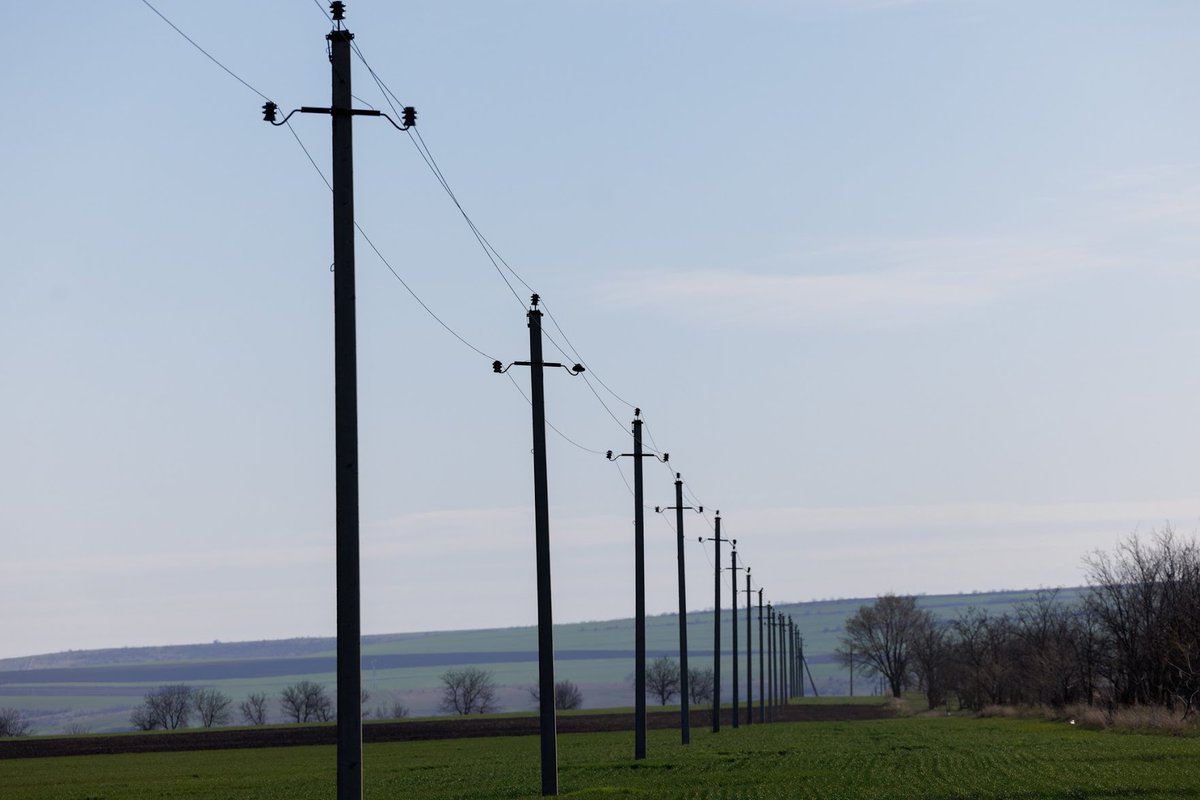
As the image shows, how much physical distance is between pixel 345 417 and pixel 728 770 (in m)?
27.7

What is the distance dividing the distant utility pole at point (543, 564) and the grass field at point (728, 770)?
3.83ft

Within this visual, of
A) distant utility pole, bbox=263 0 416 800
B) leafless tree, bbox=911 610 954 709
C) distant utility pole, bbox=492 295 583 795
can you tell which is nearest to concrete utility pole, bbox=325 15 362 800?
distant utility pole, bbox=263 0 416 800

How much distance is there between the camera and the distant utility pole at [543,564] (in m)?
34.7

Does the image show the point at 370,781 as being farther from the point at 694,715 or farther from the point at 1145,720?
the point at 694,715

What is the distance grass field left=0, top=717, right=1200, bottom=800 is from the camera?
36.8 meters

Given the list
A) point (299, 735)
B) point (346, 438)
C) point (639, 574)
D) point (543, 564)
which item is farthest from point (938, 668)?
point (346, 438)

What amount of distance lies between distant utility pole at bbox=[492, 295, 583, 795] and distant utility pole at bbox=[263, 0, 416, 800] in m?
14.0

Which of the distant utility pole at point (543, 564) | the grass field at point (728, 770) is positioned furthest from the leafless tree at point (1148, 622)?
the distant utility pole at point (543, 564)

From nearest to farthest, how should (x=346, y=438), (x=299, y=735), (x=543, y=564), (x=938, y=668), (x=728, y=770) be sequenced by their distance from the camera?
(x=346, y=438)
(x=543, y=564)
(x=728, y=770)
(x=299, y=735)
(x=938, y=668)

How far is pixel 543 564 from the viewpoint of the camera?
35.2 meters

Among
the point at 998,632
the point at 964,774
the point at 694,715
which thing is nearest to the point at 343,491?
the point at 964,774

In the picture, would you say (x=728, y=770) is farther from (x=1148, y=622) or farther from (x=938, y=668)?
(x=938, y=668)

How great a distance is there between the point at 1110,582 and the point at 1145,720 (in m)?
18.9

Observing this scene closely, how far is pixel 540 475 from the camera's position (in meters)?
35.7
